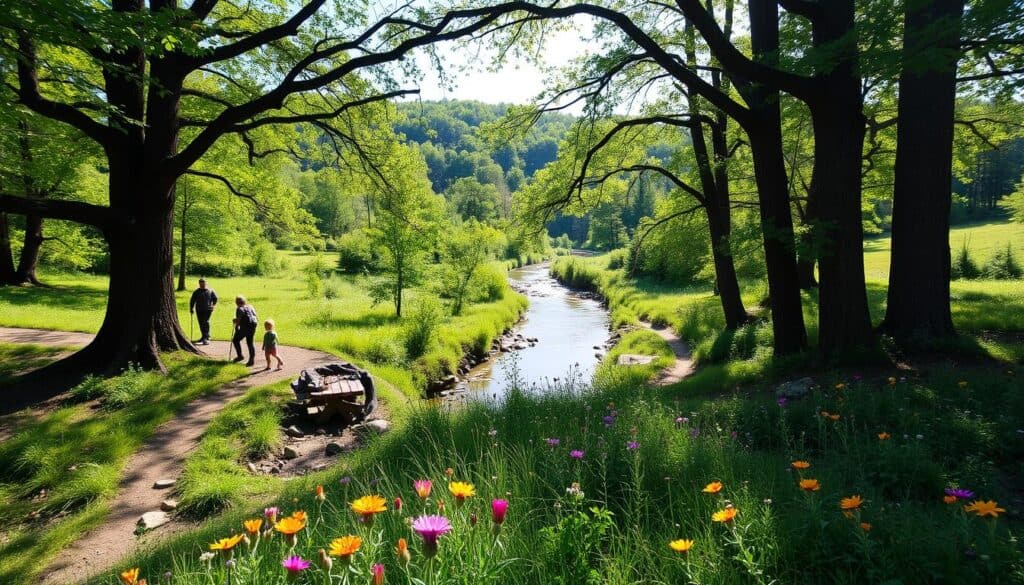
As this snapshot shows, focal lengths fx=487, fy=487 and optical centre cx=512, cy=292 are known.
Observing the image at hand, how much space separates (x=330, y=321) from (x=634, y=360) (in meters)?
11.4

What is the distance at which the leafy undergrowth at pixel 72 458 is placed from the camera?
5.46 m

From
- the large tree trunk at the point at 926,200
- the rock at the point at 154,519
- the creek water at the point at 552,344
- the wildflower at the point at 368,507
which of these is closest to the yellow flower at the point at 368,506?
the wildflower at the point at 368,507

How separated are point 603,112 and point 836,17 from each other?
4110 mm

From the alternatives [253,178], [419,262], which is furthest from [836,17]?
[419,262]

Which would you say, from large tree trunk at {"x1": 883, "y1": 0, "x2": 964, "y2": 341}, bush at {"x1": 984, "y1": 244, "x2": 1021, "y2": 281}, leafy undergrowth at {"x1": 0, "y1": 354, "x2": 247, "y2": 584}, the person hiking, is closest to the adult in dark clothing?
the person hiking

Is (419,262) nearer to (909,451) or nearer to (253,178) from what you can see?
(253,178)

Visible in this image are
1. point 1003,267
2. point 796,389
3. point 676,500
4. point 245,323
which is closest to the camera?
point 676,500

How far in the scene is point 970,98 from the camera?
12117 mm

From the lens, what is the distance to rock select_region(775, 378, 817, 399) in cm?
667

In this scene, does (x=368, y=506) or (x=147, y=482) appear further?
(x=147, y=482)

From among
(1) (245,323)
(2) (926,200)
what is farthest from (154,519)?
(2) (926,200)

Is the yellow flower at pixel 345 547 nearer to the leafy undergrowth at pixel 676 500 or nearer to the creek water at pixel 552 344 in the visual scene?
the leafy undergrowth at pixel 676 500

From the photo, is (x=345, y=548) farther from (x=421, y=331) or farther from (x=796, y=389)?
(x=421, y=331)

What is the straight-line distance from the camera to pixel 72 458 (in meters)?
7.02
